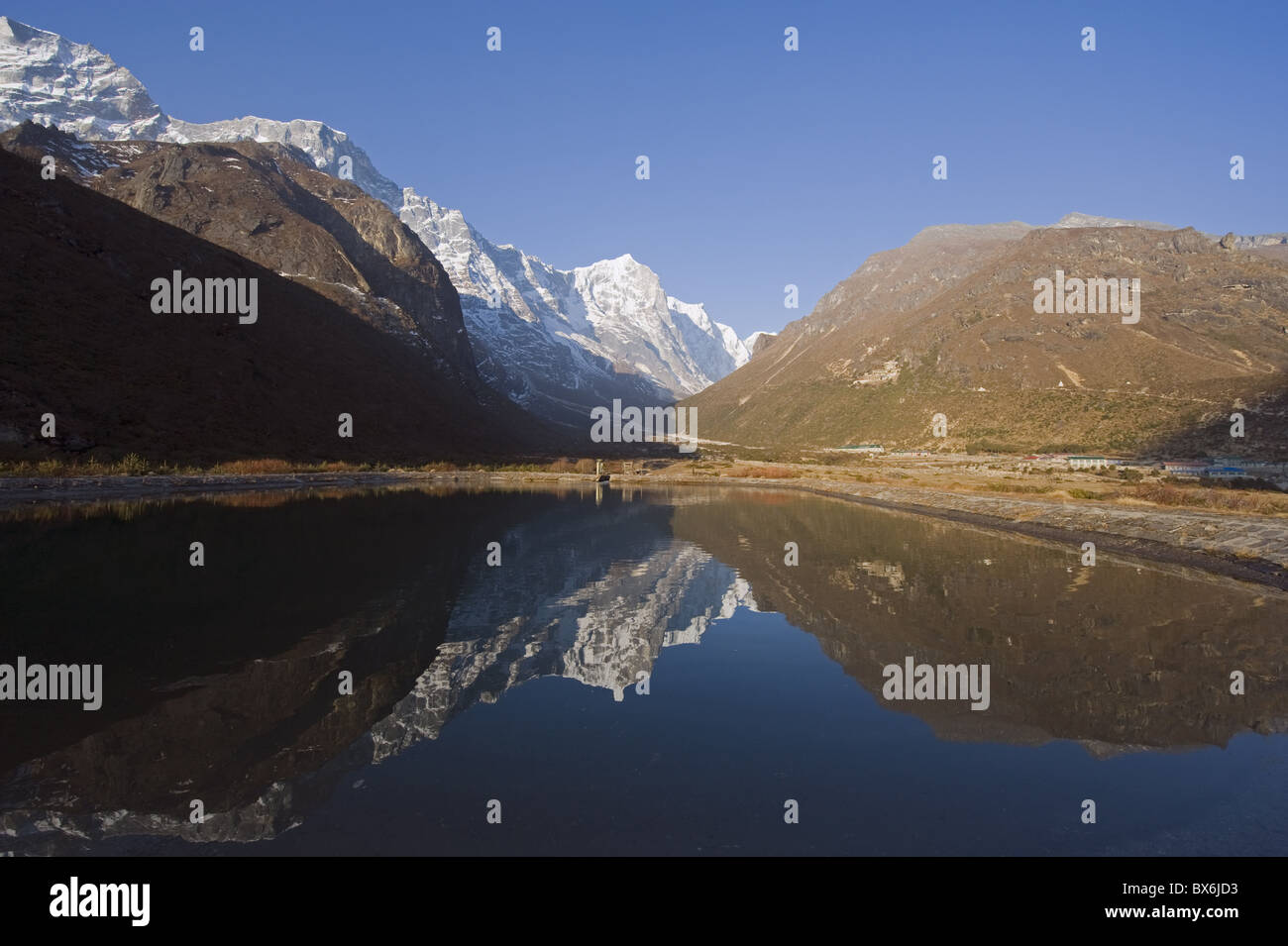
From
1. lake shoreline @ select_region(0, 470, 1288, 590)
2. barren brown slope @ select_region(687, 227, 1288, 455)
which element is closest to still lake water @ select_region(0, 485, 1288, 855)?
lake shoreline @ select_region(0, 470, 1288, 590)

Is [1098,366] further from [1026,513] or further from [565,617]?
[565,617]

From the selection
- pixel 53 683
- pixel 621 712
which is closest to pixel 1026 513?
pixel 621 712

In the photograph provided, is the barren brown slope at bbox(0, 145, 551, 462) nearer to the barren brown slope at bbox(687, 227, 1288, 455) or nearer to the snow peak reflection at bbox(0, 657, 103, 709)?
the snow peak reflection at bbox(0, 657, 103, 709)

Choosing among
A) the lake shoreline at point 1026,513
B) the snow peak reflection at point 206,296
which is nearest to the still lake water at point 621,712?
the lake shoreline at point 1026,513

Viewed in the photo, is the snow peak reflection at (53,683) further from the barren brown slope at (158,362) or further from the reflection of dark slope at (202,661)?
the barren brown slope at (158,362)
